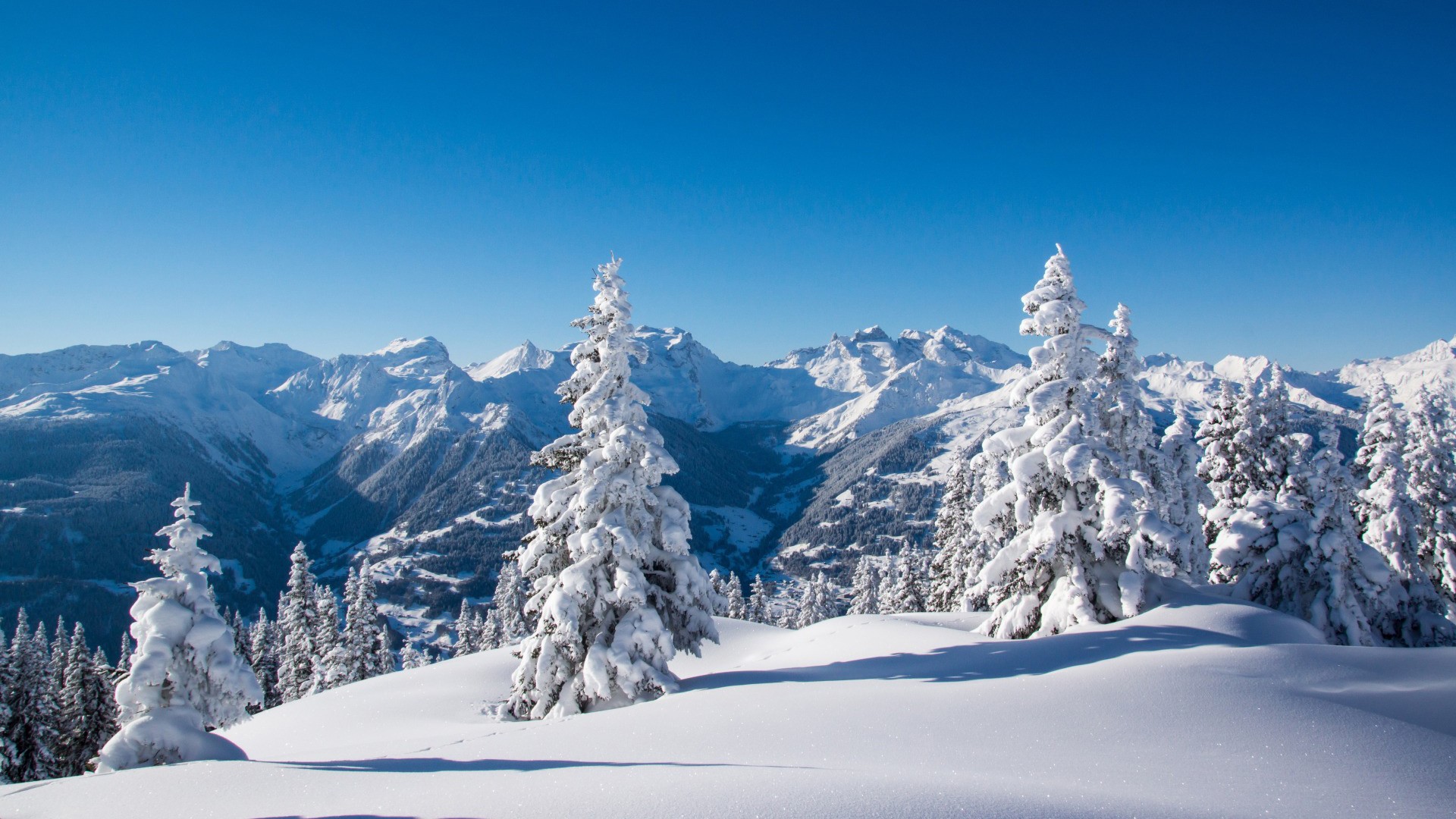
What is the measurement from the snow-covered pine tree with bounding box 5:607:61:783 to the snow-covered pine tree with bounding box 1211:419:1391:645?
185 ft

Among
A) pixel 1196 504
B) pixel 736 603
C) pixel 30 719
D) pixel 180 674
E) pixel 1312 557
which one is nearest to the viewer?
pixel 180 674

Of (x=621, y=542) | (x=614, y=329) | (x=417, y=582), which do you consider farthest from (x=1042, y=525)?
(x=417, y=582)

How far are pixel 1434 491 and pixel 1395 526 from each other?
4399mm

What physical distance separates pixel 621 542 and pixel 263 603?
680 ft

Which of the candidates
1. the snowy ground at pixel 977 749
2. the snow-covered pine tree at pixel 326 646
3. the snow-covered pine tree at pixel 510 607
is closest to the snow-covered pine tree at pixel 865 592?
the snow-covered pine tree at pixel 510 607

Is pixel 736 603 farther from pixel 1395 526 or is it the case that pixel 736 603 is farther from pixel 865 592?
pixel 1395 526

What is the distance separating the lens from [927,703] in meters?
11.4

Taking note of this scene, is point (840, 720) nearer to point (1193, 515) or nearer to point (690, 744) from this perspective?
point (690, 744)

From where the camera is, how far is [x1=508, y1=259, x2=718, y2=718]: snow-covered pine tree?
16.5 m

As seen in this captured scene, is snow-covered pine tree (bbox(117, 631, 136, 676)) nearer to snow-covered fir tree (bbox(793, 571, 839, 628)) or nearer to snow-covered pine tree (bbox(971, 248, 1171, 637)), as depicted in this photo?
snow-covered pine tree (bbox(971, 248, 1171, 637))

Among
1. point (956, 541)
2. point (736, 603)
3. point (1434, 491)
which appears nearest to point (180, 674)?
point (956, 541)

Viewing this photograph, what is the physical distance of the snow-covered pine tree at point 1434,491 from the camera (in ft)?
87.9

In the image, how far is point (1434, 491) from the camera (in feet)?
90.0

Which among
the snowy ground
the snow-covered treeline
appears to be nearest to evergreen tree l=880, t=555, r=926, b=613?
the snow-covered treeline
